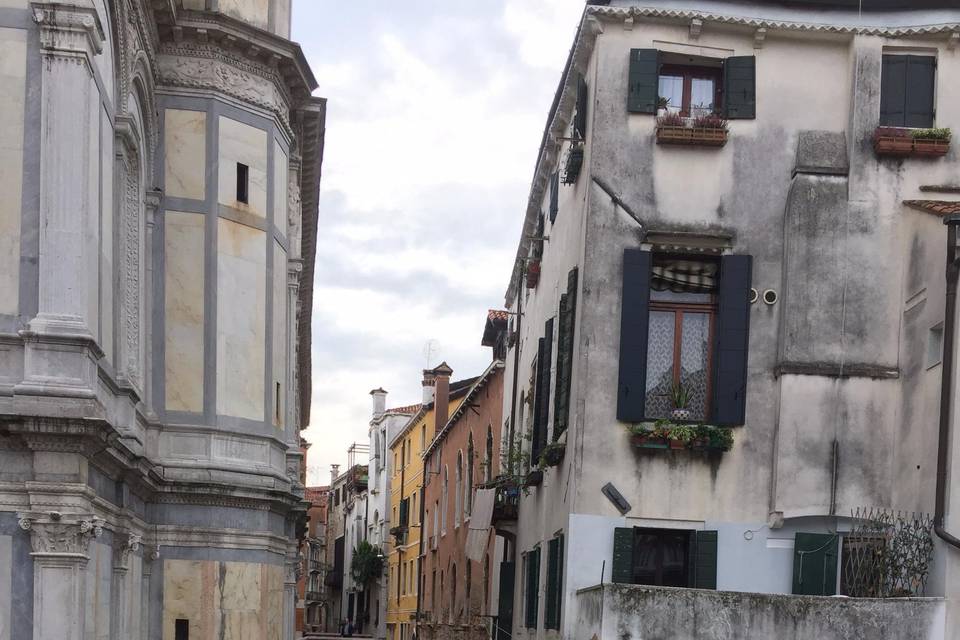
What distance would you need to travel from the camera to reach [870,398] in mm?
19016

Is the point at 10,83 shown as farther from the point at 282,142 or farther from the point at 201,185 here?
the point at 282,142

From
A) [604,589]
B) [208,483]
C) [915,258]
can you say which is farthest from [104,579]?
[915,258]

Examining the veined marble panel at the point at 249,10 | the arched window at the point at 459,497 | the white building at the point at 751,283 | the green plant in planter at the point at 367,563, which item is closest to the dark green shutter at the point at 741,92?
the white building at the point at 751,283

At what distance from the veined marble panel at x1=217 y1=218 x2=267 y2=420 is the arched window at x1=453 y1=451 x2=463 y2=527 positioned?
1898 centimetres

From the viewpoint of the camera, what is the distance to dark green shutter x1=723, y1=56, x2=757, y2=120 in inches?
769

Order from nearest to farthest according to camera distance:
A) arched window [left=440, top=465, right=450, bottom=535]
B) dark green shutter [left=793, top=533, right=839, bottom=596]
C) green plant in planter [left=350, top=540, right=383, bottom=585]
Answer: dark green shutter [left=793, top=533, right=839, bottom=596] < arched window [left=440, top=465, right=450, bottom=535] < green plant in planter [left=350, top=540, right=383, bottom=585]

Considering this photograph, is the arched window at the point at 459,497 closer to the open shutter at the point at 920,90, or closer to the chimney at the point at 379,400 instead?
the open shutter at the point at 920,90

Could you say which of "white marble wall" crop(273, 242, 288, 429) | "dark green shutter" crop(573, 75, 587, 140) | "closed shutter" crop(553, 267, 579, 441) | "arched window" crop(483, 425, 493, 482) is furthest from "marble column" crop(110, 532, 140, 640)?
"arched window" crop(483, 425, 493, 482)

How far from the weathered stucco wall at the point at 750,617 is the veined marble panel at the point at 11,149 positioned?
7.86 meters

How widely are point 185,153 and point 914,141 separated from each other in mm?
11870

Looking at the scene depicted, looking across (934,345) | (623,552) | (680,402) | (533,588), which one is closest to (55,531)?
(623,552)

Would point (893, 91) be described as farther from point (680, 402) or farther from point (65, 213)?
point (65, 213)

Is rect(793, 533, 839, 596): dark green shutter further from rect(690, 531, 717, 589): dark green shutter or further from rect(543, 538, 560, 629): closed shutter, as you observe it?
rect(543, 538, 560, 629): closed shutter

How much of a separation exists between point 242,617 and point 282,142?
8.58 meters
